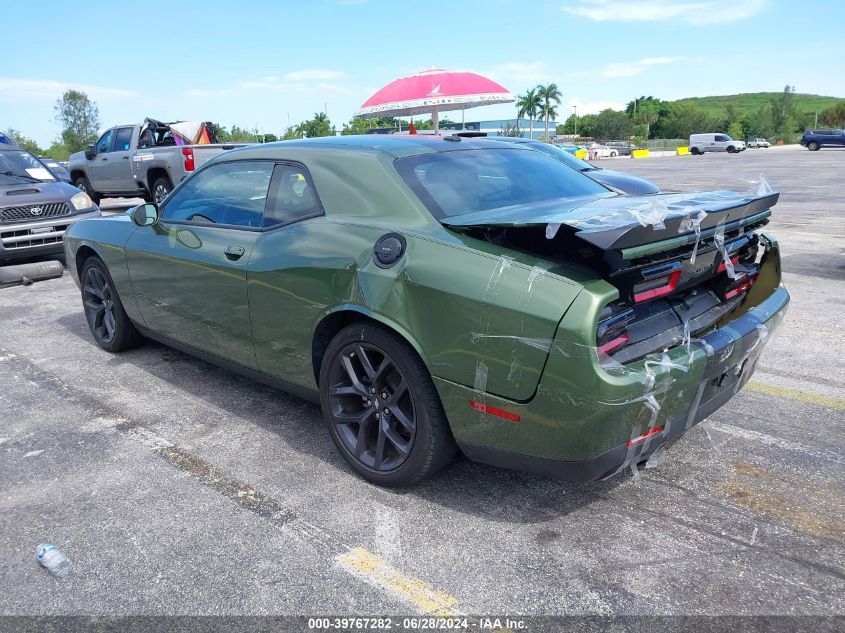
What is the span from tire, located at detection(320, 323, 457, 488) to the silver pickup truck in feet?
35.6

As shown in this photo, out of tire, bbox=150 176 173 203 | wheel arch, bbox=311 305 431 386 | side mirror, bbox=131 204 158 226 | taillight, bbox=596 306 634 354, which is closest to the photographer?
taillight, bbox=596 306 634 354

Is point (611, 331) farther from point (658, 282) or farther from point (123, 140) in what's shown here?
point (123, 140)

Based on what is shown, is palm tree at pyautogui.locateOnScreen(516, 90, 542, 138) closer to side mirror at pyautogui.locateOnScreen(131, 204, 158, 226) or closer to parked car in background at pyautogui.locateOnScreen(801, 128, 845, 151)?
parked car in background at pyautogui.locateOnScreen(801, 128, 845, 151)

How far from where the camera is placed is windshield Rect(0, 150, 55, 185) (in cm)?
905

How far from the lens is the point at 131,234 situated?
4570 millimetres

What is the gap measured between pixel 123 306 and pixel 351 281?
258cm

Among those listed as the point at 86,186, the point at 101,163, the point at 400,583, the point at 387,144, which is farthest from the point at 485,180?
the point at 86,186

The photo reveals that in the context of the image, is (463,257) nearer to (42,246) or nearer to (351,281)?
(351,281)

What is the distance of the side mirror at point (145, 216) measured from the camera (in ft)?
14.3

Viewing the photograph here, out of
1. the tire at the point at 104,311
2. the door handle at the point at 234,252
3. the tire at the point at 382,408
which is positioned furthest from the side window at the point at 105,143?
the tire at the point at 382,408

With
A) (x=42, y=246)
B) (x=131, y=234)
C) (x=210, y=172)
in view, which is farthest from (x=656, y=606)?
(x=42, y=246)

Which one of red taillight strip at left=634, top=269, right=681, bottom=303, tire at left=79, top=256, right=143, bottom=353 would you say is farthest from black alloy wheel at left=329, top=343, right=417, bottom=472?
tire at left=79, top=256, right=143, bottom=353

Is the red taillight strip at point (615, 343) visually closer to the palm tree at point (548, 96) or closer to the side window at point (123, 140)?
the side window at point (123, 140)

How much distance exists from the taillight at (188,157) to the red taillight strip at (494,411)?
12.1 m
